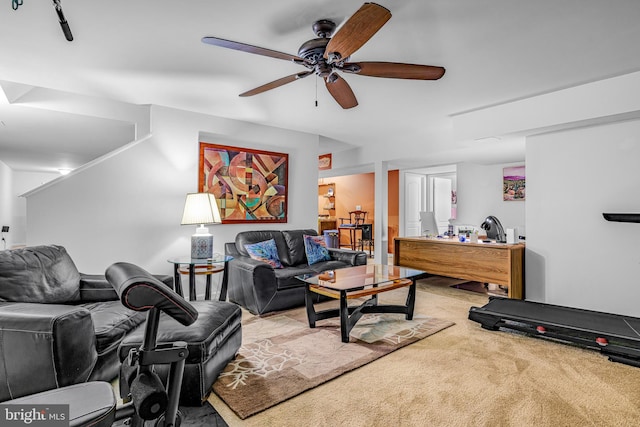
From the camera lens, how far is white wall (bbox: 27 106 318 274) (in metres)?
3.54

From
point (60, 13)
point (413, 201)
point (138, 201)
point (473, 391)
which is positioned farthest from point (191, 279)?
point (413, 201)

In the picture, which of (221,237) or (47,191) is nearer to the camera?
(47,191)

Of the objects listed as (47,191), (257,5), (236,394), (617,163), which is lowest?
(236,394)

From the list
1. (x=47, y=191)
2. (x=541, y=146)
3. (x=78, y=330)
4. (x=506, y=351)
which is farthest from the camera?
(x=541, y=146)

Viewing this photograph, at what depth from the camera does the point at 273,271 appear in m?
3.68

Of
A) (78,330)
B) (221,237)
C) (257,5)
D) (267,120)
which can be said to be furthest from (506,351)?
(267,120)

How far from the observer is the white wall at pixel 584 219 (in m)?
3.55

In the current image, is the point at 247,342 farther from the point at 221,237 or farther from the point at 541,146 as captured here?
the point at 541,146

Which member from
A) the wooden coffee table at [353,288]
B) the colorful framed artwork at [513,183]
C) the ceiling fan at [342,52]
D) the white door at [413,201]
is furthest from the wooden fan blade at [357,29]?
the white door at [413,201]

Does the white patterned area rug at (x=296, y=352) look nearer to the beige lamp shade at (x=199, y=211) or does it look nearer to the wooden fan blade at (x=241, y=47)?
the beige lamp shade at (x=199, y=211)

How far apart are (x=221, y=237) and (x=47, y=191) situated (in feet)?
6.35

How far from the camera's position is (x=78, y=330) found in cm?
163

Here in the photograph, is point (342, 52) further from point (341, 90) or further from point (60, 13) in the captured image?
point (60, 13)

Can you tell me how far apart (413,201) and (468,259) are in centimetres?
422
